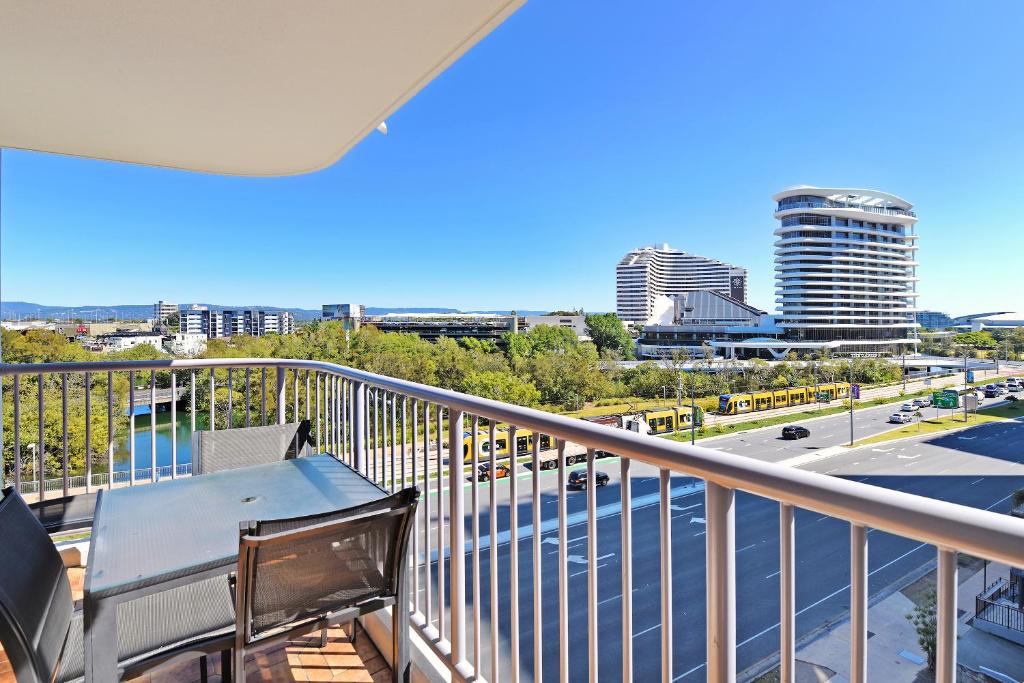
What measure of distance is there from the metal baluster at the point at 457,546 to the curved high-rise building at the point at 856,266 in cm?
1011

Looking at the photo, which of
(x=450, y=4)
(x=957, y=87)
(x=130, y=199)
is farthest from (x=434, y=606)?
(x=130, y=199)

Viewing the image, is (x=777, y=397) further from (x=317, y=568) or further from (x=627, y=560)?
(x=317, y=568)

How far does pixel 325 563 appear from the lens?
1244 mm

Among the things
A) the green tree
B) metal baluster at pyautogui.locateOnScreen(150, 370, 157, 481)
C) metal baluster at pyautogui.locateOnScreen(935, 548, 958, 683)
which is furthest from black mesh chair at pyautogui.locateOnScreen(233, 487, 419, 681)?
the green tree

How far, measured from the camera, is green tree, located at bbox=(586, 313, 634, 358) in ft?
37.8

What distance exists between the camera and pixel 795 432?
4.39 m

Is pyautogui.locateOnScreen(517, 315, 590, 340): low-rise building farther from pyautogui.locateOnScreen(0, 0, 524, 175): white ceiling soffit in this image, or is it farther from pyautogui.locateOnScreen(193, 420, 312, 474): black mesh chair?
pyautogui.locateOnScreen(193, 420, 312, 474): black mesh chair

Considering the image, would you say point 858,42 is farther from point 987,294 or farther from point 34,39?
point 34,39

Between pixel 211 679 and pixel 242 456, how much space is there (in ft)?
2.78

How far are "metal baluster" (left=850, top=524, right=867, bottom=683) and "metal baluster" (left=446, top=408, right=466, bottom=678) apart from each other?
1.12 m

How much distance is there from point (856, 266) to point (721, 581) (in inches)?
513

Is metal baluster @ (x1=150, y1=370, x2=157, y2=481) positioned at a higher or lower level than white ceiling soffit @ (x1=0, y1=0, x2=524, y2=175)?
lower

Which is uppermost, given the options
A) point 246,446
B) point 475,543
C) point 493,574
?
point 246,446

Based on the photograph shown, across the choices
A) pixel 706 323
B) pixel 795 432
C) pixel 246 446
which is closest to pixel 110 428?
pixel 246 446
